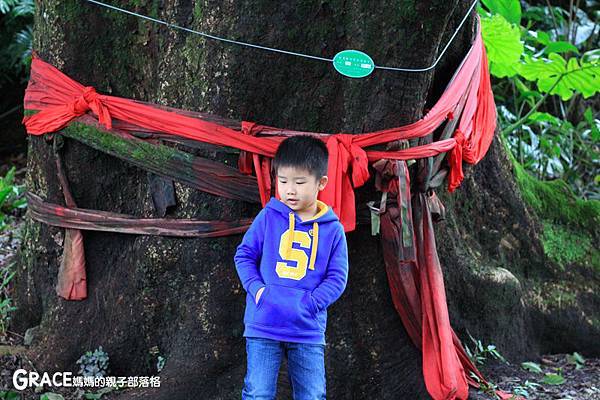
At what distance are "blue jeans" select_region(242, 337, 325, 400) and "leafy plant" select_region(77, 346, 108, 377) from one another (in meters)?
1.07

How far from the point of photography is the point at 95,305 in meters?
4.18

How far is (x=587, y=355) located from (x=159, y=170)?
2.81 metres

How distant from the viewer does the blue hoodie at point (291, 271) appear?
313 cm

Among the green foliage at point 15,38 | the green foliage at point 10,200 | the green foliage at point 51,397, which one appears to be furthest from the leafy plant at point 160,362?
the green foliage at point 15,38

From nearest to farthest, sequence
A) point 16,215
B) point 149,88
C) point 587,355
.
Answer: point 149,88 < point 587,355 < point 16,215

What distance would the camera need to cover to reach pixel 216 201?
12.4ft

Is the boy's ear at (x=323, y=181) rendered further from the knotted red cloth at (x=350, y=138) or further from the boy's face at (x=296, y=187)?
the knotted red cloth at (x=350, y=138)

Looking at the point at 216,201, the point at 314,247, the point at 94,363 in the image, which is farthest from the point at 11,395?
the point at 314,247

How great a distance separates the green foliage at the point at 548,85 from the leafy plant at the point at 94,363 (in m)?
3.14

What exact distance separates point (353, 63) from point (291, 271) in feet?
3.17

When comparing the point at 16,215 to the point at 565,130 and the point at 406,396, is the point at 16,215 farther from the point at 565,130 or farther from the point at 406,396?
the point at 565,130

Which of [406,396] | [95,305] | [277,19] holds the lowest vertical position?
[406,396]

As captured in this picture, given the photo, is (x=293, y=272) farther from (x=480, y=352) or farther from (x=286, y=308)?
(x=480, y=352)

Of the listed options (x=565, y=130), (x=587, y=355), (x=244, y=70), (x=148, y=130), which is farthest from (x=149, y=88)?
(x=565, y=130)
